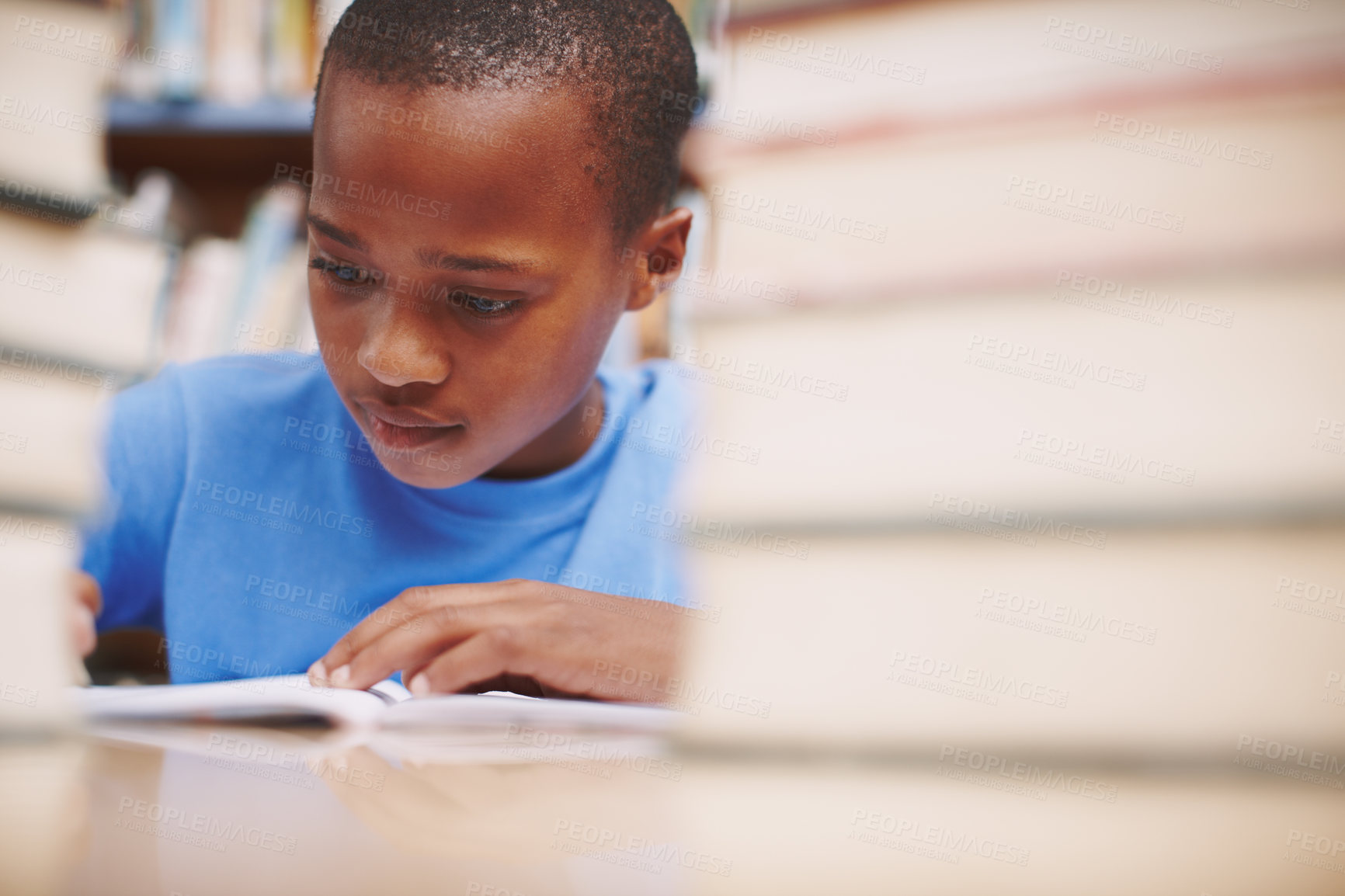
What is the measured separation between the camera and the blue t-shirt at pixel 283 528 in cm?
81

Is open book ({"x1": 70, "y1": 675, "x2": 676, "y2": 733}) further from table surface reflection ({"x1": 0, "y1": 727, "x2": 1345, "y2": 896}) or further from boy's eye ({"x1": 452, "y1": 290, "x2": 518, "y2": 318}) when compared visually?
boy's eye ({"x1": 452, "y1": 290, "x2": 518, "y2": 318})

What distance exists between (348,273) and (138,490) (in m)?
0.34

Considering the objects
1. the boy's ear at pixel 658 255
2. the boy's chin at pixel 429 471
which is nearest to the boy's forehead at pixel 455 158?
the boy's ear at pixel 658 255

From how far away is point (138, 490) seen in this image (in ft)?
2.75

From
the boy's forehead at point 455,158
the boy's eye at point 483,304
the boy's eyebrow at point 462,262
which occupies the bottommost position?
the boy's eye at point 483,304

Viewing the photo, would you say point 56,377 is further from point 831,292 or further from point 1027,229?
point 1027,229

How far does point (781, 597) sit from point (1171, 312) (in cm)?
34

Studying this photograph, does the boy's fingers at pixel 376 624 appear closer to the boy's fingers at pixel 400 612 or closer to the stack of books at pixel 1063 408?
the boy's fingers at pixel 400 612

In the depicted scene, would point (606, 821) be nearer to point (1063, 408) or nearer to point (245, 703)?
point (245, 703)

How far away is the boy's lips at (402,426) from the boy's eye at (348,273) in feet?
0.33

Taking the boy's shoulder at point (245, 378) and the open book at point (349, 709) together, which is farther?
the boy's shoulder at point (245, 378)

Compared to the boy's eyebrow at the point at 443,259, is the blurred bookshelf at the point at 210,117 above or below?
above

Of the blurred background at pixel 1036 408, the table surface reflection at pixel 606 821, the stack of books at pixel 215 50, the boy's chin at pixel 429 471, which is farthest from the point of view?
the stack of books at pixel 215 50

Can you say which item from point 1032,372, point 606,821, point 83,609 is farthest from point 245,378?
point 1032,372
